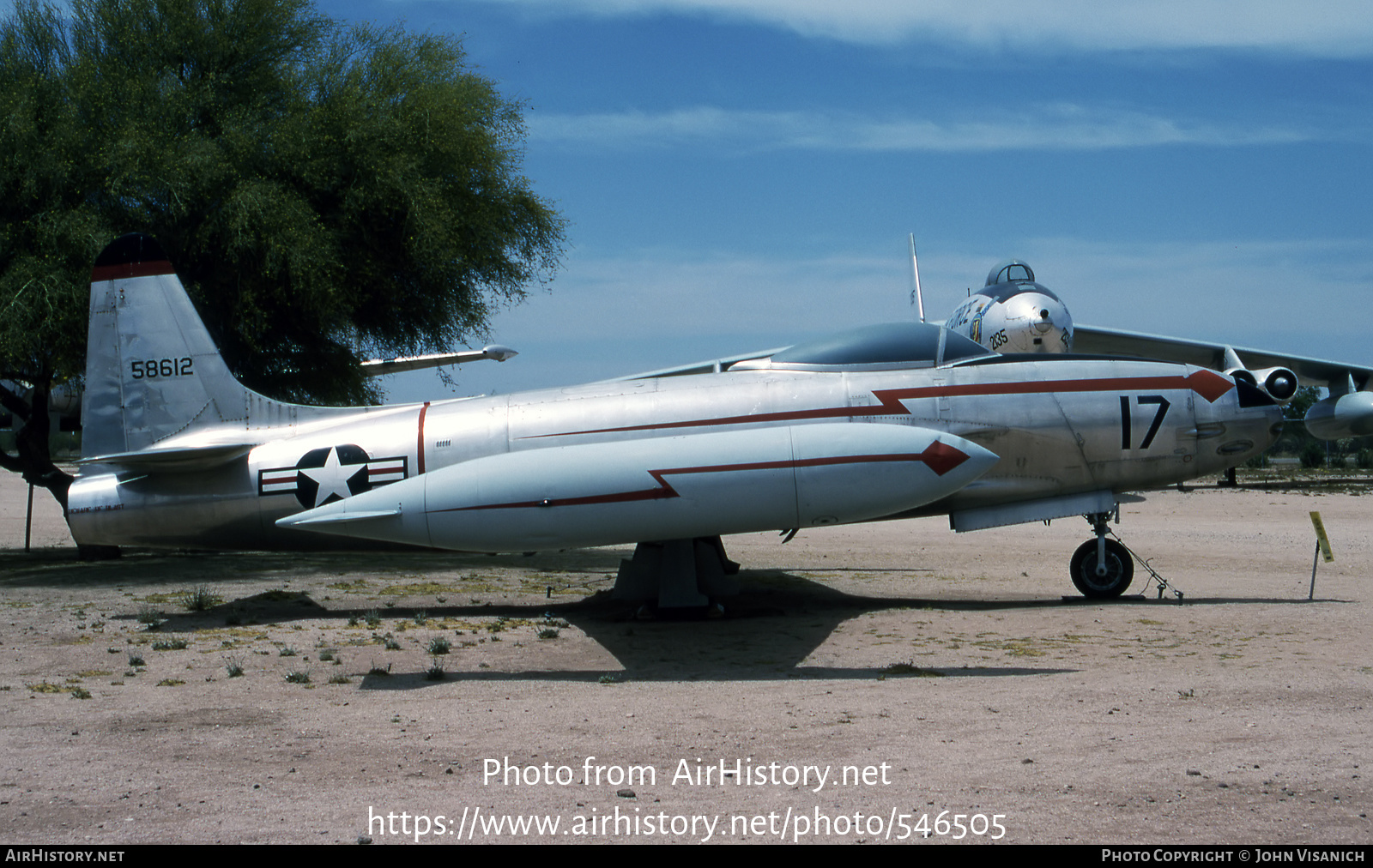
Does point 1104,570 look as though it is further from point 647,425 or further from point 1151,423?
point 647,425

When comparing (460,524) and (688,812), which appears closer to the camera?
(688,812)

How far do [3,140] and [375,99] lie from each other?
5.20m

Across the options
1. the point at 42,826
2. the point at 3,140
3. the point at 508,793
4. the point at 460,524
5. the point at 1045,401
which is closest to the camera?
the point at 42,826

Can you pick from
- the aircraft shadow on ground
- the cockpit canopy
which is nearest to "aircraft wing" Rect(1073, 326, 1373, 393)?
the cockpit canopy

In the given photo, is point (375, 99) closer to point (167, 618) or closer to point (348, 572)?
point (348, 572)

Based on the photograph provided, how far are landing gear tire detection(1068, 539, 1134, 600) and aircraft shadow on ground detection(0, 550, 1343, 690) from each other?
161 millimetres

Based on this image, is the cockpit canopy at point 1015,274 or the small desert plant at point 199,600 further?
the cockpit canopy at point 1015,274

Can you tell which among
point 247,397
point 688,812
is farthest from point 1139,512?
point 688,812

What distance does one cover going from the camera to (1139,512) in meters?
27.5

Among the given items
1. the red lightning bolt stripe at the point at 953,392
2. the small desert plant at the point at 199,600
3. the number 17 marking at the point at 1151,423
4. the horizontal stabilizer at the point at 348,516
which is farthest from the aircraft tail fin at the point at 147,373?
the number 17 marking at the point at 1151,423

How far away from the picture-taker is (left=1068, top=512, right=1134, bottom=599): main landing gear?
11406 mm

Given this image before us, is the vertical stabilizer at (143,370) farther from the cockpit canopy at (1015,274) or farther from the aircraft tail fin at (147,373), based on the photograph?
the cockpit canopy at (1015,274)

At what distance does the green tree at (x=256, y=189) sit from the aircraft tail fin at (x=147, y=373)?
3.05 meters

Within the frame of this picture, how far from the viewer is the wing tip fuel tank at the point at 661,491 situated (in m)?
8.34
